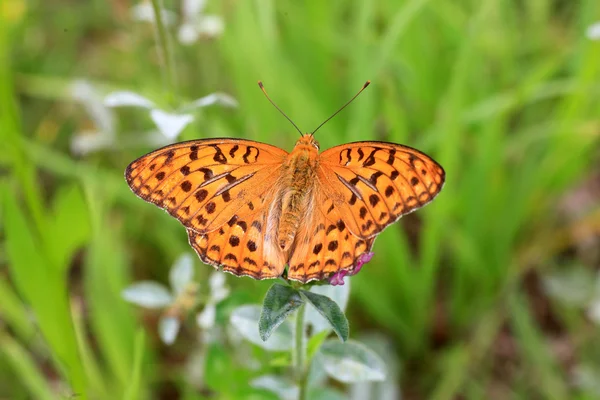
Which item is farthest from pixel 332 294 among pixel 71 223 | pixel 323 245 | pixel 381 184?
pixel 71 223

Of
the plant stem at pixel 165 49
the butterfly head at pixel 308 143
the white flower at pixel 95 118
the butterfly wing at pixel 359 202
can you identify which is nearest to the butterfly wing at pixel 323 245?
the butterfly wing at pixel 359 202

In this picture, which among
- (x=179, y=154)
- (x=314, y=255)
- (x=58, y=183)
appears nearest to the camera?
(x=314, y=255)

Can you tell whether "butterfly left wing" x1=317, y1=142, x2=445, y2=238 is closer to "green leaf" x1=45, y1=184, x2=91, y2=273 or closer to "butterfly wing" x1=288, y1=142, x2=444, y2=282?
"butterfly wing" x1=288, y1=142, x2=444, y2=282

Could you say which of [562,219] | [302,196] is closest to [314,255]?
[302,196]

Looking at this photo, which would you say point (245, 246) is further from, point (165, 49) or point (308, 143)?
point (165, 49)

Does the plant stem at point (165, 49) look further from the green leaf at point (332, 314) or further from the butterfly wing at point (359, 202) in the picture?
the green leaf at point (332, 314)

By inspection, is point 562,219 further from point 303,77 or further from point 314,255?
point 314,255

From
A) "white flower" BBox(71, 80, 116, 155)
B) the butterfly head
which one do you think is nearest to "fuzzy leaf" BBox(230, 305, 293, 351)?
the butterfly head
